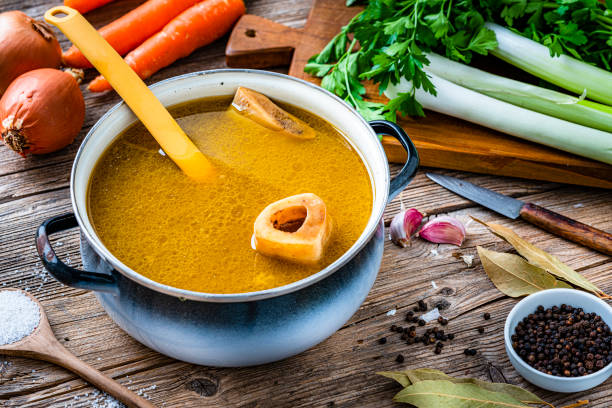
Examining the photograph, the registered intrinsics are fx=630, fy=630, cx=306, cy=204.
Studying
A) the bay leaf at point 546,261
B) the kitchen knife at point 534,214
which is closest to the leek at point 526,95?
the kitchen knife at point 534,214

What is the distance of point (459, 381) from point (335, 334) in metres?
0.34

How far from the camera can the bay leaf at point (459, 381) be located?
5.00 ft

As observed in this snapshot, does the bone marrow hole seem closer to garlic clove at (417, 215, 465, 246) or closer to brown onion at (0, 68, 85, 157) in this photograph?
garlic clove at (417, 215, 465, 246)

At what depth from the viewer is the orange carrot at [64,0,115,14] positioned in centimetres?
252

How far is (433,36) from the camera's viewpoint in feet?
6.87

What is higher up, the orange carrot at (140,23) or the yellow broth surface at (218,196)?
the orange carrot at (140,23)

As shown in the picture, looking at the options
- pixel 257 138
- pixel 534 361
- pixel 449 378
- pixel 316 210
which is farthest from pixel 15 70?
pixel 534 361

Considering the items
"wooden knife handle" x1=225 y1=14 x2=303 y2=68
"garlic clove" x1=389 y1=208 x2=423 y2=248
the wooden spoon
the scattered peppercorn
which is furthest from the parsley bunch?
the wooden spoon

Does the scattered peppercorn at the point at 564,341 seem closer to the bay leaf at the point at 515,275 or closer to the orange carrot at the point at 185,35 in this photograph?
the bay leaf at the point at 515,275

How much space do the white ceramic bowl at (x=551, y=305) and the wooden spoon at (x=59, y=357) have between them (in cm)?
91

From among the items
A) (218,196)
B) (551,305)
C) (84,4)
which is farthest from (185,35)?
(551,305)

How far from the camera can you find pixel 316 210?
1463mm

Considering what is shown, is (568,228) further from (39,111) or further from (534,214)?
(39,111)

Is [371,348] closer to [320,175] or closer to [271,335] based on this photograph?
[271,335]
